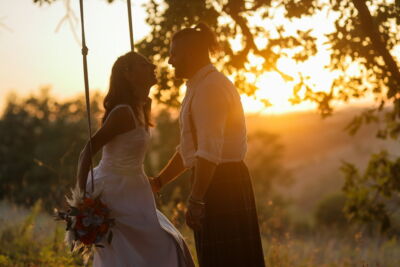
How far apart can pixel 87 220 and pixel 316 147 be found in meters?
115

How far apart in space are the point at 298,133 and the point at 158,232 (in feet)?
388

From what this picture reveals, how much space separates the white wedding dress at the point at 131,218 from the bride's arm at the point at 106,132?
0.30ft

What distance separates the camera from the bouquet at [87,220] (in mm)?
4117

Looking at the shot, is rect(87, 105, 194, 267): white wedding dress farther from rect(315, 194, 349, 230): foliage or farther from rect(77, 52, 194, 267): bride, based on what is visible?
rect(315, 194, 349, 230): foliage

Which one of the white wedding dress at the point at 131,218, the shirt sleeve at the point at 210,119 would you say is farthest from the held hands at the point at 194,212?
the white wedding dress at the point at 131,218

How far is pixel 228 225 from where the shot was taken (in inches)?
161

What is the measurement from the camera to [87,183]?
14.4 feet

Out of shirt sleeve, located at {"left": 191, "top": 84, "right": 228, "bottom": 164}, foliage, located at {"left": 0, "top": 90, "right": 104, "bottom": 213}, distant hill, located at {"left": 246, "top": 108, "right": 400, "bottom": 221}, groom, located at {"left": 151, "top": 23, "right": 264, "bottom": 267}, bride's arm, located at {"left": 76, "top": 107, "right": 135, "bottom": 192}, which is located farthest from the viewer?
distant hill, located at {"left": 246, "top": 108, "right": 400, "bottom": 221}

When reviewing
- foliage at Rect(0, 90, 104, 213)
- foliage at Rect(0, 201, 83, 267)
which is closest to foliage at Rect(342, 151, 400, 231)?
foliage at Rect(0, 201, 83, 267)

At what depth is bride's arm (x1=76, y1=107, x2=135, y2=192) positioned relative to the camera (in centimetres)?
420

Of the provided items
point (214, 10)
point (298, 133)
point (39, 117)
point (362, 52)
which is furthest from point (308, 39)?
point (298, 133)

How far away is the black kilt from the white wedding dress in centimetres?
36

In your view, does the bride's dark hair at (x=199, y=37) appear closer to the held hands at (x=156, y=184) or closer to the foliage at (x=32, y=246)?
the held hands at (x=156, y=184)

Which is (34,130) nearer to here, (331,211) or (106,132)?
(331,211)
